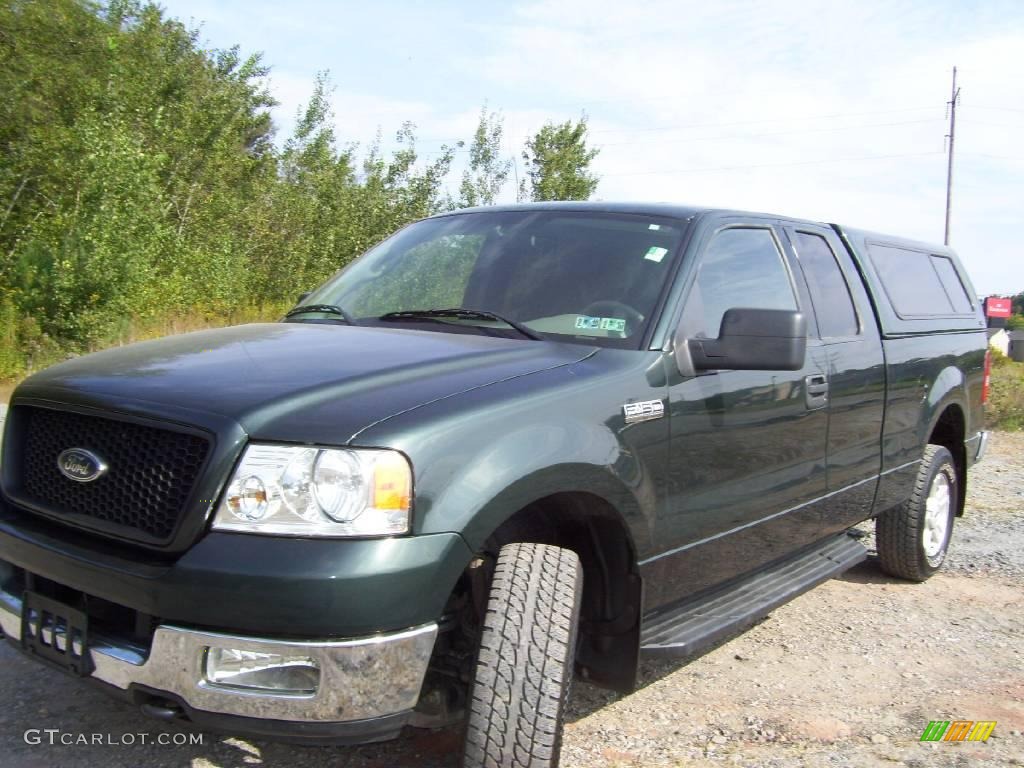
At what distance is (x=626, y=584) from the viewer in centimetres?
299

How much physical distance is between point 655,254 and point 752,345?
59 cm

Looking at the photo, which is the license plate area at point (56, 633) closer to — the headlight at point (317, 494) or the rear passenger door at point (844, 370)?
the headlight at point (317, 494)

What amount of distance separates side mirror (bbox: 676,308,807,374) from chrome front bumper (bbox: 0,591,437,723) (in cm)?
141

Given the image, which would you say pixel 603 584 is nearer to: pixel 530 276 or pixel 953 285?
pixel 530 276

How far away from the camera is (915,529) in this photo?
5.08m

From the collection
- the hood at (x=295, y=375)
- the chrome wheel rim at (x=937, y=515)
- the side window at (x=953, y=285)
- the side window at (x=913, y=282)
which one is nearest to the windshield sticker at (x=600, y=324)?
the hood at (x=295, y=375)

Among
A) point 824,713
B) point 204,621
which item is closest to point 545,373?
point 204,621

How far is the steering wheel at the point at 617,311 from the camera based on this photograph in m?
3.21

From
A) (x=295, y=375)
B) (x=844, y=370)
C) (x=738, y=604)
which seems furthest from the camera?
(x=844, y=370)

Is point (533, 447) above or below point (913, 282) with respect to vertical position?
below

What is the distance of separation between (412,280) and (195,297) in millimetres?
14129

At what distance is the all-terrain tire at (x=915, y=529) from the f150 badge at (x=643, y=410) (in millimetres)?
2648

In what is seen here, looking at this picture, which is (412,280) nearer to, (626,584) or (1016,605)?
(626,584)

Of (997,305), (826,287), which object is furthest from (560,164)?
(826,287)
